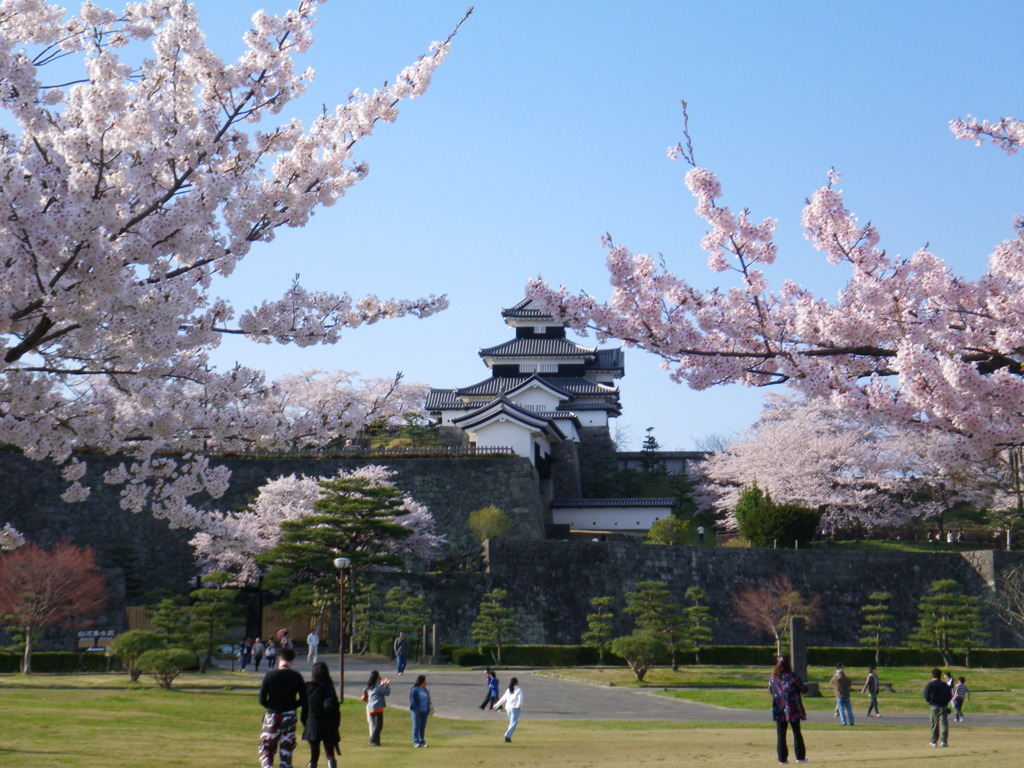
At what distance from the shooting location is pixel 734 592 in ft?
111

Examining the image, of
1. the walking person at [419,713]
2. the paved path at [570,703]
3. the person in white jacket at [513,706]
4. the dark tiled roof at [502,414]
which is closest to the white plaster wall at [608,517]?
the dark tiled roof at [502,414]

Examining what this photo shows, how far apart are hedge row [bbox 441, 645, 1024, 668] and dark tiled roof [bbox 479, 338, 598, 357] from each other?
81.5 feet

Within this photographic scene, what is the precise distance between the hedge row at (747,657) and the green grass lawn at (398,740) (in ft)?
31.9

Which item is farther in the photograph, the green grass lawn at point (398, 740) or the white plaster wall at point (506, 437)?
the white plaster wall at point (506, 437)

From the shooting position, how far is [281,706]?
820 centimetres

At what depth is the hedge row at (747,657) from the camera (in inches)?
1114

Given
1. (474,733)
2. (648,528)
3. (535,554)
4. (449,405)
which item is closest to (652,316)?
(474,733)

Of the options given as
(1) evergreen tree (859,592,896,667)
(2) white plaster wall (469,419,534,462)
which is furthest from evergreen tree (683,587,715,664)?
(2) white plaster wall (469,419,534,462)

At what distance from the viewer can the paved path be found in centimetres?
1877

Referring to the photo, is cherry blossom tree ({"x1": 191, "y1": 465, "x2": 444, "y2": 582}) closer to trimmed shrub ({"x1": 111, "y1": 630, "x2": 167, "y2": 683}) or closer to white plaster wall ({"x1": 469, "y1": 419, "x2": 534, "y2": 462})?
white plaster wall ({"x1": 469, "y1": 419, "x2": 534, "y2": 462})

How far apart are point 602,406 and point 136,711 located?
115ft

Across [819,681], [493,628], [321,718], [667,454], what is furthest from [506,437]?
[321,718]

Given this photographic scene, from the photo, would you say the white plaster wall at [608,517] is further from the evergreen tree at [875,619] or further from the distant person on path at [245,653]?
the distant person on path at [245,653]

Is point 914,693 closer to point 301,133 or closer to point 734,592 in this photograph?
point 734,592
